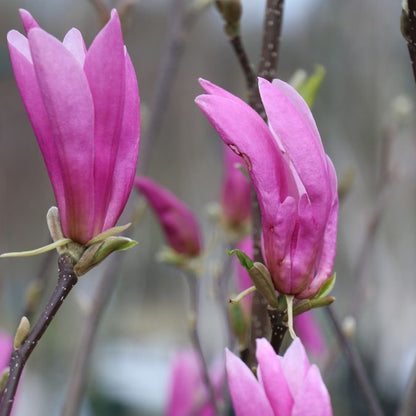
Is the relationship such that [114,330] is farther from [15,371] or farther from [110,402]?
[15,371]

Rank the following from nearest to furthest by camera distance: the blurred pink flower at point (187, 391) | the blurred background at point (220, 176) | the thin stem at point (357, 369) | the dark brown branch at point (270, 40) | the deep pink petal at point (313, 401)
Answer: the deep pink petal at point (313, 401), the dark brown branch at point (270, 40), the thin stem at point (357, 369), the blurred pink flower at point (187, 391), the blurred background at point (220, 176)

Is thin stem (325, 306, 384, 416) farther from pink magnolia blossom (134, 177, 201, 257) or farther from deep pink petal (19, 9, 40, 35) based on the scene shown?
deep pink petal (19, 9, 40, 35)

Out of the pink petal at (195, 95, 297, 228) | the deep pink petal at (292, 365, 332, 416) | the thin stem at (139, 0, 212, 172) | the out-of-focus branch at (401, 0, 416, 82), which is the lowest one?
the deep pink petal at (292, 365, 332, 416)

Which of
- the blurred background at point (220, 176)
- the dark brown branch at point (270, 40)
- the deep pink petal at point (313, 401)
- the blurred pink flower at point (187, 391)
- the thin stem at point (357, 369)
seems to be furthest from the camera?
the blurred background at point (220, 176)

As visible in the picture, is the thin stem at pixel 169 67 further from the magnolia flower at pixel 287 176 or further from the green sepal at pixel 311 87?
the magnolia flower at pixel 287 176

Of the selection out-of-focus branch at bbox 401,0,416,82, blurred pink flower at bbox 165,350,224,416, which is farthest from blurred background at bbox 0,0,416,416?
out-of-focus branch at bbox 401,0,416,82

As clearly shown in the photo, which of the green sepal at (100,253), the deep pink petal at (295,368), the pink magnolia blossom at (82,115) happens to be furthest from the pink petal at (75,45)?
the deep pink petal at (295,368)

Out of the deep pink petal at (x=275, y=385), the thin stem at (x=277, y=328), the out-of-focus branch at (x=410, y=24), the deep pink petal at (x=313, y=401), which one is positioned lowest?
the deep pink petal at (x=313, y=401)

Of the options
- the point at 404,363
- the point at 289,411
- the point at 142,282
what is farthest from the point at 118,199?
the point at 142,282
